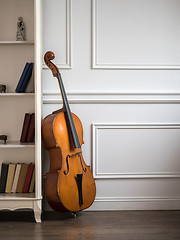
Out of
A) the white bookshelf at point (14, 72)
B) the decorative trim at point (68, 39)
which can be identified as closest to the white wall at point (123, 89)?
the decorative trim at point (68, 39)

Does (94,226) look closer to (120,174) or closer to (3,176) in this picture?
(120,174)

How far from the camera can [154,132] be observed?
2877mm

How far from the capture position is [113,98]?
2.85 meters

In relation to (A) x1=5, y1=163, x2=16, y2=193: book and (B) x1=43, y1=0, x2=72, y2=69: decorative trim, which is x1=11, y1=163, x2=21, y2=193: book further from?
(B) x1=43, y1=0, x2=72, y2=69: decorative trim

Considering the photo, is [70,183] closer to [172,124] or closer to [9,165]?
[9,165]

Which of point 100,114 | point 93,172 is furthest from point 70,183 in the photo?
point 100,114

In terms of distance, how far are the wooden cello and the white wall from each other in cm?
32

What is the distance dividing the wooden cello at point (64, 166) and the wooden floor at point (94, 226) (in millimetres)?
155

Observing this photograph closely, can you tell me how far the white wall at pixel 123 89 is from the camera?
283 cm

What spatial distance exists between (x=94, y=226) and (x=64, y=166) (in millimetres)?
522

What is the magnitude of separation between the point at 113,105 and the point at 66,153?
27.7 inches

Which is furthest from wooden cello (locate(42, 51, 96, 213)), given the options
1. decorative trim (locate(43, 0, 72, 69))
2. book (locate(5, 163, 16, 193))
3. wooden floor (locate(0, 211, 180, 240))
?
book (locate(5, 163, 16, 193))

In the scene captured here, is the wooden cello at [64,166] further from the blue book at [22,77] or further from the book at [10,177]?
the book at [10,177]

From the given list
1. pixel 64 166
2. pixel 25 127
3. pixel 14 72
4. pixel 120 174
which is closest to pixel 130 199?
pixel 120 174
